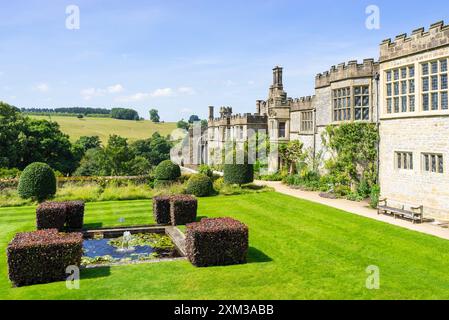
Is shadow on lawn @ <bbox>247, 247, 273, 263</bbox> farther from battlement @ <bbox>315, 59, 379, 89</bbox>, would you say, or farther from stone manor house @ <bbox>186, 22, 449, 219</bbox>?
battlement @ <bbox>315, 59, 379, 89</bbox>

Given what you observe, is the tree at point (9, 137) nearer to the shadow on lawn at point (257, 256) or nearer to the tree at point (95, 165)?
the tree at point (95, 165)

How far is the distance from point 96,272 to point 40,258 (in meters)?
1.50

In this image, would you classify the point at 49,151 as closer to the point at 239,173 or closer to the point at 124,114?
the point at 239,173

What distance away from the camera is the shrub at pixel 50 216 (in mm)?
15870

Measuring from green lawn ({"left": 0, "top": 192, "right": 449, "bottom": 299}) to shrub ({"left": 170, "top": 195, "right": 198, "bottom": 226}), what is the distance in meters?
2.72

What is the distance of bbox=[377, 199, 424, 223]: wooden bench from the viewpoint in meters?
16.6

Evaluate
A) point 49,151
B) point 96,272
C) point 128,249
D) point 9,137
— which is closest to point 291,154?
point 128,249

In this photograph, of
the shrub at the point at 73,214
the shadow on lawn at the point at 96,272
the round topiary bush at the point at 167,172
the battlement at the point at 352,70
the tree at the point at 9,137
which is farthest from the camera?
the tree at the point at 9,137

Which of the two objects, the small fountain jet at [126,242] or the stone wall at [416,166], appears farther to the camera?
the stone wall at [416,166]

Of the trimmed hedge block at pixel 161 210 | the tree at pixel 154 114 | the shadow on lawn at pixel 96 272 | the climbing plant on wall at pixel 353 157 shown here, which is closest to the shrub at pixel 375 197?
the climbing plant on wall at pixel 353 157

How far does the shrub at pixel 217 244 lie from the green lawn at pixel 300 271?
0.33 metres

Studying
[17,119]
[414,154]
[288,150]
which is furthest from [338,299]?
[17,119]

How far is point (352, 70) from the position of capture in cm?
2411
